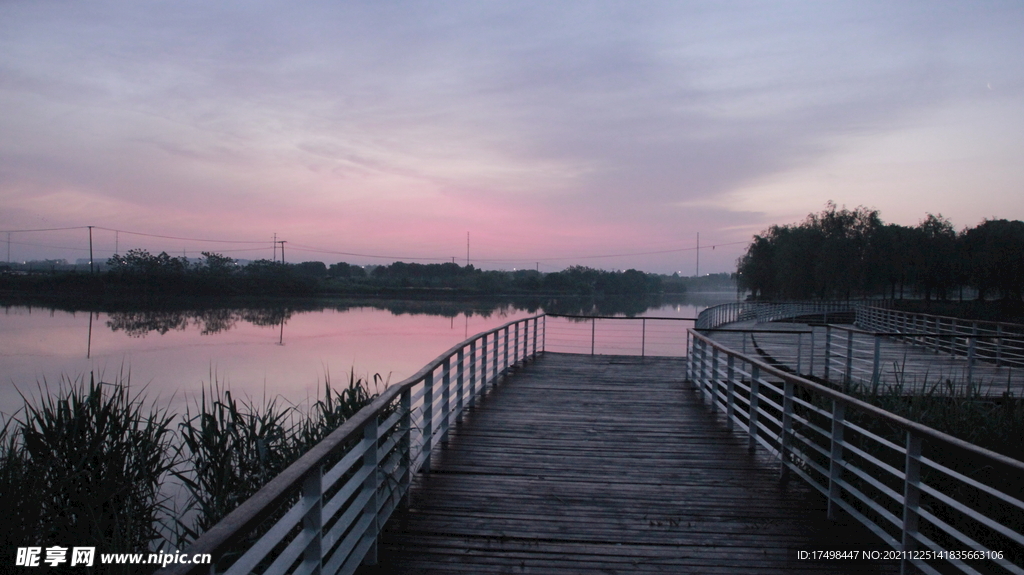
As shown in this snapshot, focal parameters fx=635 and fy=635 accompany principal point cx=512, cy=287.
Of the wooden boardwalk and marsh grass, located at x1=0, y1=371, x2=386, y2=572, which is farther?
marsh grass, located at x1=0, y1=371, x2=386, y2=572

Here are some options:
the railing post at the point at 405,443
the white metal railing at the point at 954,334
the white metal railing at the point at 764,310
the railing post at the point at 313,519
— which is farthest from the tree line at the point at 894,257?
the railing post at the point at 313,519

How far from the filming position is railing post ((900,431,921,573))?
314 centimetres

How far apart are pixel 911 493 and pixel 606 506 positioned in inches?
73.2

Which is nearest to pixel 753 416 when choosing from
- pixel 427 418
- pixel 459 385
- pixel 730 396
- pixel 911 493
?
pixel 730 396

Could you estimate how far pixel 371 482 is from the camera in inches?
130

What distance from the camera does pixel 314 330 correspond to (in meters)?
37.3

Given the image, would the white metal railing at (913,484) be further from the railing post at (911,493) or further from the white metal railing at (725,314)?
the white metal railing at (725,314)

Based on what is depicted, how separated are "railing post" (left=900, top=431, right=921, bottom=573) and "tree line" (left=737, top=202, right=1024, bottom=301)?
42.9m

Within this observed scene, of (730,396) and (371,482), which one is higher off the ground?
(371,482)

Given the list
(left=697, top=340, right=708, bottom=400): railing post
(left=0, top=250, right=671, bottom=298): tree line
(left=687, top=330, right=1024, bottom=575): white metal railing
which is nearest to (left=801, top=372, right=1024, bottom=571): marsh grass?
(left=687, top=330, right=1024, bottom=575): white metal railing

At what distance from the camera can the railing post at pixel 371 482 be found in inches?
129

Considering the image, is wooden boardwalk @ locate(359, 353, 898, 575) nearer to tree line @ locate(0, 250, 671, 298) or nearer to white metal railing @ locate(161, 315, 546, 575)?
white metal railing @ locate(161, 315, 546, 575)

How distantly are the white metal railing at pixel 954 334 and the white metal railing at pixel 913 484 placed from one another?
20.0 ft

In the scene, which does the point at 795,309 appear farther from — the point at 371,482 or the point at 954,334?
the point at 371,482
